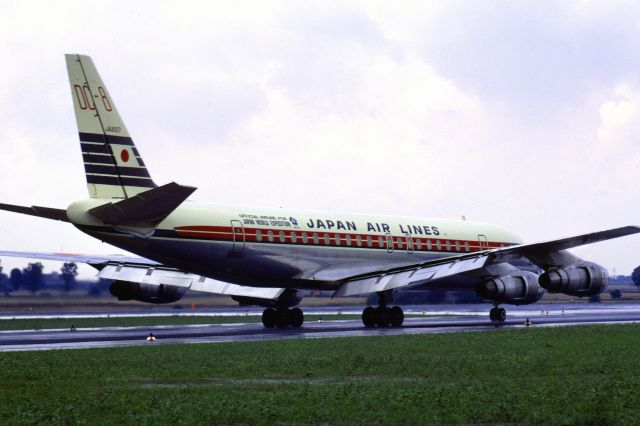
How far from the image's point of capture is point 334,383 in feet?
53.3

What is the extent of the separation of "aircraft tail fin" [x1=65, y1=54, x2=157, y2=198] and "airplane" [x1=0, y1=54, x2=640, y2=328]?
0.10 ft

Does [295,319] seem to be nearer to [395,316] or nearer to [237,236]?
[395,316]

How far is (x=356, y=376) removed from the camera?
17.6m

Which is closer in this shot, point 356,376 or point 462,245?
point 356,376

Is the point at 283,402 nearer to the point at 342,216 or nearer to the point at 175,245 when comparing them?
the point at 175,245

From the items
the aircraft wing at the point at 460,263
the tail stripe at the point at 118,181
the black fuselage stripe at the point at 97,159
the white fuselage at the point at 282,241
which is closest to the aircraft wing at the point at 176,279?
the white fuselage at the point at 282,241

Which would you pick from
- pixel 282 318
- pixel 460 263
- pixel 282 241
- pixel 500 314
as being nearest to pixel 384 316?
pixel 282 318

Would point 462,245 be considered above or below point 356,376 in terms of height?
above

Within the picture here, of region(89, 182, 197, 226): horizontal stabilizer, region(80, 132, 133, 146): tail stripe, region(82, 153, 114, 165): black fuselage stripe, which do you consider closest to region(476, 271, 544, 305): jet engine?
region(89, 182, 197, 226): horizontal stabilizer

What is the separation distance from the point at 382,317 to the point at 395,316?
51cm

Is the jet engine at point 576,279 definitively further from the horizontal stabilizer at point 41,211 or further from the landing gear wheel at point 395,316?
the horizontal stabilizer at point 41,211

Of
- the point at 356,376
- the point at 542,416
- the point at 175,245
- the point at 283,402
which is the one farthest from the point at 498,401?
the point at 175,245

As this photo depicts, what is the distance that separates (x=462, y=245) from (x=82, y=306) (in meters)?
36.1

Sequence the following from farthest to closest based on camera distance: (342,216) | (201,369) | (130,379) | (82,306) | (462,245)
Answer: (82,306)
(462,245)
(342,216)
(201,369)
(130,379)
